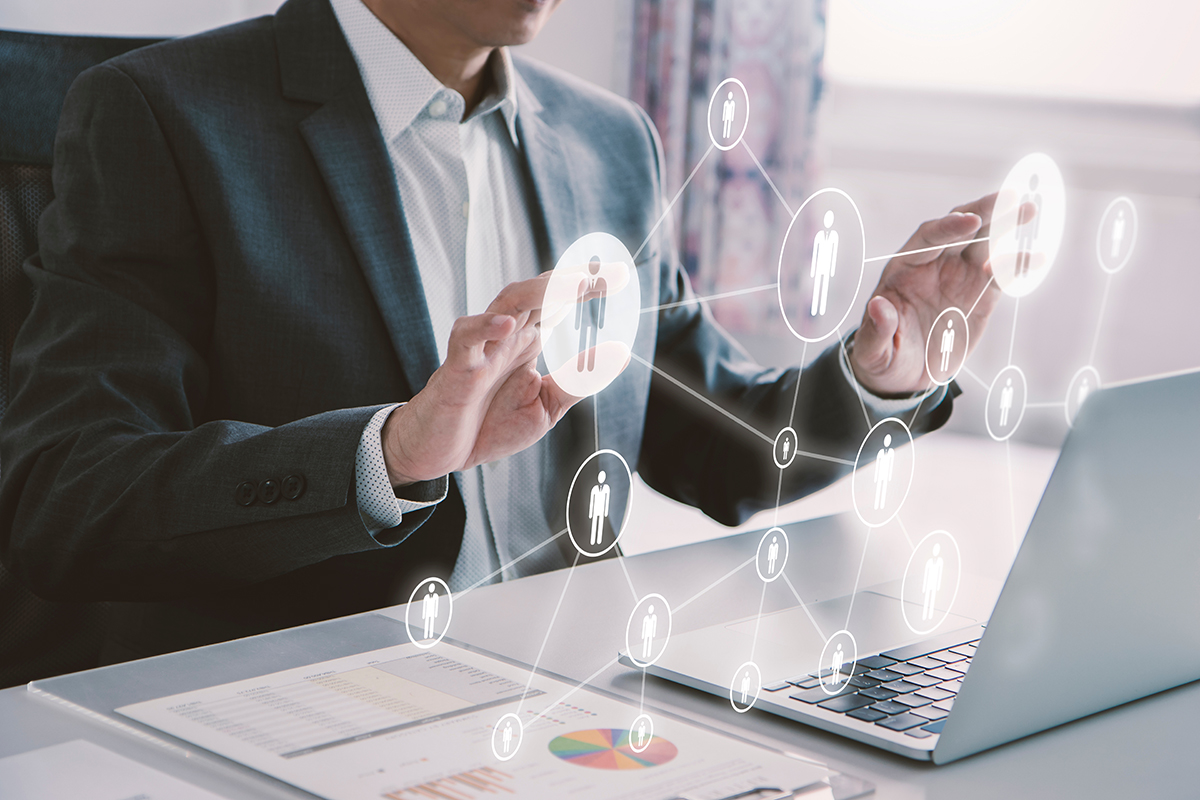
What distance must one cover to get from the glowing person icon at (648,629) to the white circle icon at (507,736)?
0.13 m

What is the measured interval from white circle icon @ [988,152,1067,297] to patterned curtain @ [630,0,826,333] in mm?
198

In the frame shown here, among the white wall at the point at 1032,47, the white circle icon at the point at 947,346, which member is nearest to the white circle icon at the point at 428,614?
the white circle icon at the point at 947,346

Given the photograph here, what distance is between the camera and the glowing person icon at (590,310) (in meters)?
0.56

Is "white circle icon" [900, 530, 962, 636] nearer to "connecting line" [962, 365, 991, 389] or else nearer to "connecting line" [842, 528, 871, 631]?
"connecting line" [842, 528, 871, 631]

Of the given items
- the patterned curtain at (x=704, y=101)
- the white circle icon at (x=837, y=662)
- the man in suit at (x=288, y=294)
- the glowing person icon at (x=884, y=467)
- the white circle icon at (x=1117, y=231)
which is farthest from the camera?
the patterned curtain at (x=704, y=101)

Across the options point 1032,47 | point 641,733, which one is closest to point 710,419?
point 641,733

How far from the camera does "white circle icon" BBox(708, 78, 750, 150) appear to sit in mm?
660

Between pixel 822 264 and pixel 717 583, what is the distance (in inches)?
11.1

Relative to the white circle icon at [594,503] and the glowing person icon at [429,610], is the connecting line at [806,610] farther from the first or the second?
the glowing person icon at [429,610]

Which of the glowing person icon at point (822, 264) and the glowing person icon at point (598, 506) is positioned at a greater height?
the glowing person icon at point (822, 264)

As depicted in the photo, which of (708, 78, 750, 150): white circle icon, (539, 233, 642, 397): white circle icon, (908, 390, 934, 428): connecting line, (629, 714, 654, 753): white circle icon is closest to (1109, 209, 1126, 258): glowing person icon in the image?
(908, 390, 934, 428): connecting line

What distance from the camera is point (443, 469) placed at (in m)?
0.64

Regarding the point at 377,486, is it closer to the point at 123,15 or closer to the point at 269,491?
the point at 269,491

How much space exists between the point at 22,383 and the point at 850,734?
0.65 meters
